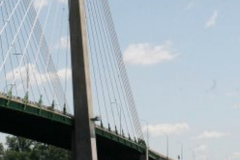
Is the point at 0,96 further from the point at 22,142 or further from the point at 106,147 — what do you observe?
the point at 22,142

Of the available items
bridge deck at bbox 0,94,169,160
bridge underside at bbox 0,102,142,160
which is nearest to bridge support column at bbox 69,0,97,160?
bridge deck at bbox 0,94,169,160

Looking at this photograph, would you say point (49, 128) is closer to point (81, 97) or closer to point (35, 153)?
point (81, 97)

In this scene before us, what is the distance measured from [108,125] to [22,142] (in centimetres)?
10180

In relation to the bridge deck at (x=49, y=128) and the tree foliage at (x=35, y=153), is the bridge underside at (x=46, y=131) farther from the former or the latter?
the tree foliage at (x=35, y=153)

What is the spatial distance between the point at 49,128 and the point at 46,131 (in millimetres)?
2831

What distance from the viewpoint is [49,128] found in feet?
230

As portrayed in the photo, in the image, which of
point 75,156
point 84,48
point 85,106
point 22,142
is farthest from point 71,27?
point 22,142

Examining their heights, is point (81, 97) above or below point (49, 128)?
above

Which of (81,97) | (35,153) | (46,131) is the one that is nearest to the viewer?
(81,97)

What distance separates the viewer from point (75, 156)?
65.2 metres

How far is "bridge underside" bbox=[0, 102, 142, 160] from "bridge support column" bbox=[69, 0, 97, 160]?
7.06ft

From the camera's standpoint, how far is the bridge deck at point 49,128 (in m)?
57.9

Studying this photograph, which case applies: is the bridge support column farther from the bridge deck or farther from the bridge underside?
the bridge underside

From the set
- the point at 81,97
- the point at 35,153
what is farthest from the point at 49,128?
the point at 35,153
